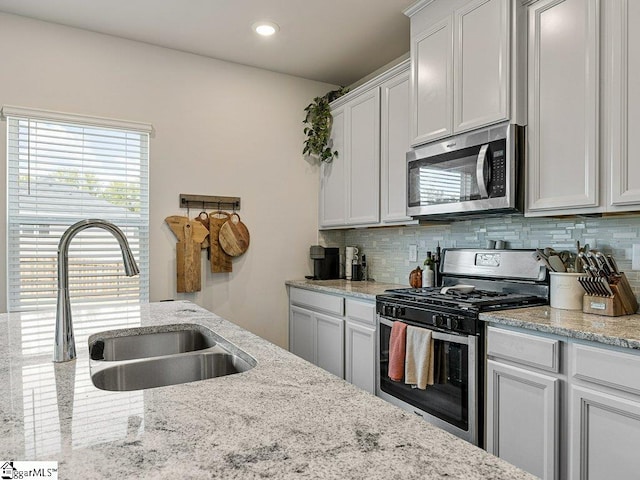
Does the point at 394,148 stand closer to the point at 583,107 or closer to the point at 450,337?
the point at 583,107

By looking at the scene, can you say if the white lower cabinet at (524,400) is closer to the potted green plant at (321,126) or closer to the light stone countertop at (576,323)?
the light stone countertop at (576,323)

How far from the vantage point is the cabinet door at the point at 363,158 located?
129 inches

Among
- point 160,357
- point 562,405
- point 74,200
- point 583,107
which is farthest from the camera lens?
point 74,200

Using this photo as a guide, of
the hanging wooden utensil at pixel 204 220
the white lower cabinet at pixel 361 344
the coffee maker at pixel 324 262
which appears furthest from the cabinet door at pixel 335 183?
the hanging wooden utensil at pixel 204 220

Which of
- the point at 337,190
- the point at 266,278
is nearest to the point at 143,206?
the point at 266,278

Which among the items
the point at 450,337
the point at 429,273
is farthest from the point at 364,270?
the point at 450,337

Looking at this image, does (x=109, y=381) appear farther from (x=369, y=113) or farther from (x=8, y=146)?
(x=369, y=113)

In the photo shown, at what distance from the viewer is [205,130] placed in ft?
11.6

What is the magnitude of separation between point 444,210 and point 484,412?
1.11 metres

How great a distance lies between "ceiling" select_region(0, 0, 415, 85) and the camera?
2.77 m

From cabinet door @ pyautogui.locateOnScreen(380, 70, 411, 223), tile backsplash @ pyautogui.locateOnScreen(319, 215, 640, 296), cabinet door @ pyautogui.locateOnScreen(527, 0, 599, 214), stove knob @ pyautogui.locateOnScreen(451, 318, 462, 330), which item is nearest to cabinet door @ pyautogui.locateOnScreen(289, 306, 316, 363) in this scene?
tile backsplash @ pyautogui.locateOnScreen(319, 215, 640, 296)

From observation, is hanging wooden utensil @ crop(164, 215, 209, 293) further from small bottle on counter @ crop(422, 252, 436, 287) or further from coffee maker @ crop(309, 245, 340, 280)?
small bottle on counter @ crop(422, 252, 436, 287)

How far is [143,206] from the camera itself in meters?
3.30

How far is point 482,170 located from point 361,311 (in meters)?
1.21
